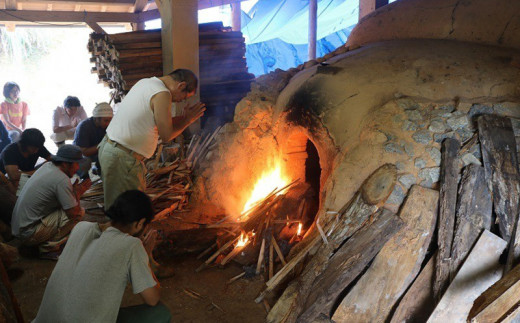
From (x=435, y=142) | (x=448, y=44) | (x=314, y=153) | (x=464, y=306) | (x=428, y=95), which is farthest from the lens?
(x=314, y=153)

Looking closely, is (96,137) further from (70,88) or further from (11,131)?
(70,88)

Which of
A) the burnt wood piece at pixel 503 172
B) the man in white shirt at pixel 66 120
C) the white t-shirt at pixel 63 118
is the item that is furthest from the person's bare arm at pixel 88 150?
the burnt wood piece at pixel 503 172

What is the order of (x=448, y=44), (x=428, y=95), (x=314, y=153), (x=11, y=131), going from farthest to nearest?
(x=11, y=131)
(x=314, y=153)
(x=448, y=44)
(x=428, y=95)

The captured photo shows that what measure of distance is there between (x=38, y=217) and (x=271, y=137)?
3.30m

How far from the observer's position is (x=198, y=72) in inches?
254

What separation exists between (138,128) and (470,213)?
3227 millimetres

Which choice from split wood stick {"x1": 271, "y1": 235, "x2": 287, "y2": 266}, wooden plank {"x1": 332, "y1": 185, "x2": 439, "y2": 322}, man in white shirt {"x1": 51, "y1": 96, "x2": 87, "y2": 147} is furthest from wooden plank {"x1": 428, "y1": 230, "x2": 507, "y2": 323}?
man in white shirt {"x1": 51, "y1": 96, "x2": 87, "y2": 147}

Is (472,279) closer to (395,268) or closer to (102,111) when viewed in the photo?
(395,268)

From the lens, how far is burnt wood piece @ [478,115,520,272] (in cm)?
358

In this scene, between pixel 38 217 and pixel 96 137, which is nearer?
pixel 38 217

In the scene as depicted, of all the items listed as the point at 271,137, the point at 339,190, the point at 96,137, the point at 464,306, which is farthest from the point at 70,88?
the point at 464,306

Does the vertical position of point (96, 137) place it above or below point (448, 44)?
below

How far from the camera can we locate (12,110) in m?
8.00

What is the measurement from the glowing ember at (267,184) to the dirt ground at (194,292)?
1476mm
